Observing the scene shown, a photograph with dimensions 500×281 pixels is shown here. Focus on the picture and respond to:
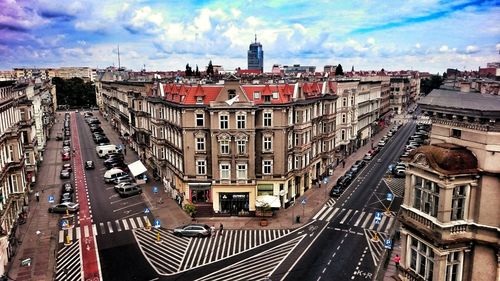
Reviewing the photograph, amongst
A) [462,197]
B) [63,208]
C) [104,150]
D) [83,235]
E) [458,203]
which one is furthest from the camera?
[104,150]

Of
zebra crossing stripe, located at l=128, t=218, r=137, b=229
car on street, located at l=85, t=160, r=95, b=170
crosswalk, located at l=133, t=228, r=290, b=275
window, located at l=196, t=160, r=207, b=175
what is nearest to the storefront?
window, located at l=196, t=160, r=207, b=175

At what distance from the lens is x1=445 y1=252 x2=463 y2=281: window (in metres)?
19.6

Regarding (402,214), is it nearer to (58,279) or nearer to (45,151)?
(58,279)

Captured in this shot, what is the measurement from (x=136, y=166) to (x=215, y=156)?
24029mm

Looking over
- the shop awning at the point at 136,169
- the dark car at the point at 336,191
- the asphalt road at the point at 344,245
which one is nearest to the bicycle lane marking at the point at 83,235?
the shop awning at the point at 136,169

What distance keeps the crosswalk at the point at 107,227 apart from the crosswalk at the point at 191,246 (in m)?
1.97

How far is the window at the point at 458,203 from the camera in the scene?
19.2 meters

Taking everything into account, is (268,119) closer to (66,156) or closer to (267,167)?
(267,167)

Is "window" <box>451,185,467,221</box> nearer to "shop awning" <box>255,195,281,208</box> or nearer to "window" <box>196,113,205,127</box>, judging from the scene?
"shop awning" <box>255,195,281,208</box>

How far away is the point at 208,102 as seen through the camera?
5447cm

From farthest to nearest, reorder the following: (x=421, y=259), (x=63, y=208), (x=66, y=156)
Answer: (x=66, y=156) → (x=63, y=208) → (x=421, y=259)

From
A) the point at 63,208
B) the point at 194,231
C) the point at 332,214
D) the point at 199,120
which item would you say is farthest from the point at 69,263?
the point at 332,214

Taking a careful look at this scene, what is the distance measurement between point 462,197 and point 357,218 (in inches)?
1349

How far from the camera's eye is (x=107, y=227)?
166 feet
